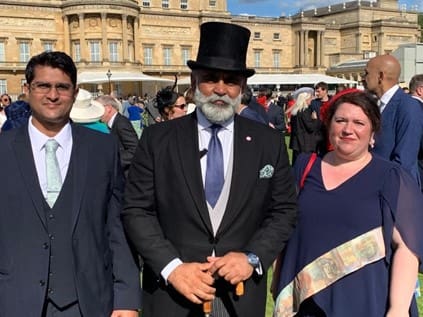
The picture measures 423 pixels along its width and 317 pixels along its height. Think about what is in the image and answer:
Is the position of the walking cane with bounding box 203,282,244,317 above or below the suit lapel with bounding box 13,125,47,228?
→ below

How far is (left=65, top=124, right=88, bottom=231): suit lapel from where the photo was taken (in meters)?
2.58

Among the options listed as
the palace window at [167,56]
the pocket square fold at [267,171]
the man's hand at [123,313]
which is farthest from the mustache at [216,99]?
the palace window at [167,56]

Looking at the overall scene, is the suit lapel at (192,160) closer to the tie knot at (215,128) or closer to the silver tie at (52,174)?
the tie knot at (215,128)

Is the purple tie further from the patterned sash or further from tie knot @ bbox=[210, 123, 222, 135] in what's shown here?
the patterned sash

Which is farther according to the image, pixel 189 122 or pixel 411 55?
pixel 411 55

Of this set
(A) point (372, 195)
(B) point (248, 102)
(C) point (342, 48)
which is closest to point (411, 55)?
(B) point (248, 102)

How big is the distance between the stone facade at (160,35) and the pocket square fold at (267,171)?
46.2m

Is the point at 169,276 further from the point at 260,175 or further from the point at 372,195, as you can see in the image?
the point at 372,195

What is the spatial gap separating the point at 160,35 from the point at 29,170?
2298 inches

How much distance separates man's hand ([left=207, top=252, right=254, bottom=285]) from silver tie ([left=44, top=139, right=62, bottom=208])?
2.75ft

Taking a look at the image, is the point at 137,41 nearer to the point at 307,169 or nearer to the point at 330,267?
the point at 307,169

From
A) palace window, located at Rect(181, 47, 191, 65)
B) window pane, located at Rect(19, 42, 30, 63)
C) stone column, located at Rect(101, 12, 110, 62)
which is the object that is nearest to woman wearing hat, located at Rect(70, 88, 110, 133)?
stone column, located at Rect(101, 12, 110, 62)

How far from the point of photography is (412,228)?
2689 mm

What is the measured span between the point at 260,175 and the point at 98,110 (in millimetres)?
3429
